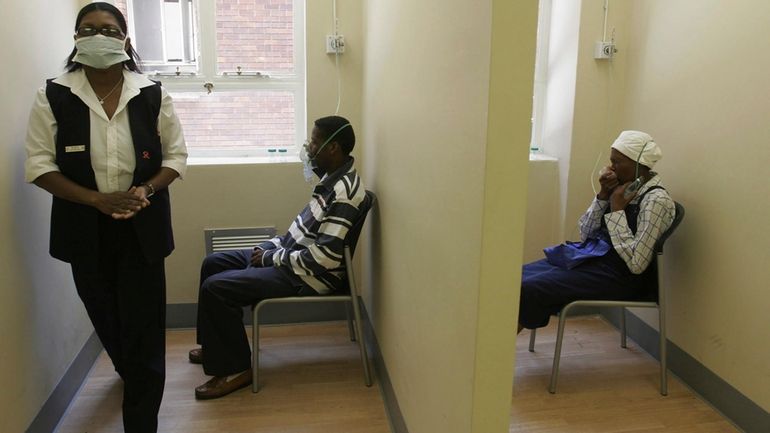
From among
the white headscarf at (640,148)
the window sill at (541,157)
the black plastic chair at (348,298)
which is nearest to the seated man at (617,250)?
the white headscarf at (640,148)

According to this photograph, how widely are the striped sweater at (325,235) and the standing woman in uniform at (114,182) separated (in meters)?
0.57

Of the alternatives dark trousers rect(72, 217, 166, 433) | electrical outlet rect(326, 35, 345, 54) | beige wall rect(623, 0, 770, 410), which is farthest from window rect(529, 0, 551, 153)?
dark trousers rect(72, 217, 166, 433)

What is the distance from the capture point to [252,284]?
7.83 feet

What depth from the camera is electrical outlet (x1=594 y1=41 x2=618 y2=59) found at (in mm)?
2953

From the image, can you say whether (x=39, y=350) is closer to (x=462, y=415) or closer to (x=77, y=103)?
(x=77, y=103)

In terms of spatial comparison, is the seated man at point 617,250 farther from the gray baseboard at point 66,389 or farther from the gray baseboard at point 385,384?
the gray baseboard at point 66,389

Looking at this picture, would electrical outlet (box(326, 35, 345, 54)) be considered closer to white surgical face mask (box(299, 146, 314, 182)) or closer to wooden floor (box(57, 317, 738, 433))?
white surgical face mask (box(299, 146, 314, 182))

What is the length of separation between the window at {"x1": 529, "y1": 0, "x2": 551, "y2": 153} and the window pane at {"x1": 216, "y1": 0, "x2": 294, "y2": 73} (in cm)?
144

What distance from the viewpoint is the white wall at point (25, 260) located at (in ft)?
6.13

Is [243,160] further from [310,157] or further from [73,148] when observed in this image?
[73,148]

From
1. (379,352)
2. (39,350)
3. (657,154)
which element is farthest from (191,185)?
(657,154)

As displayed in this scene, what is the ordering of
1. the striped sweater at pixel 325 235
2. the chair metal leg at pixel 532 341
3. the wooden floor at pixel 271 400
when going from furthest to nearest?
the chair metal leg at pixel 532 341
the striped sweater at pixel 325 235
the wooden floor at pixel 271 400

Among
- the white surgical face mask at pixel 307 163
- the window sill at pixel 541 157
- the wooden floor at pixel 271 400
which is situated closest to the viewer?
the wooden floor at pixel 271 400

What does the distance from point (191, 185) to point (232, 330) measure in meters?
0.93
